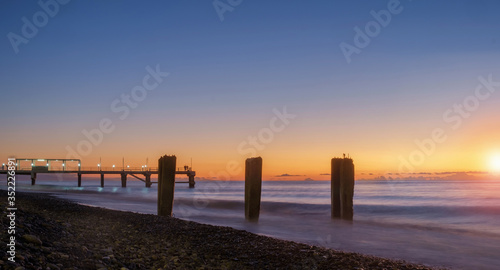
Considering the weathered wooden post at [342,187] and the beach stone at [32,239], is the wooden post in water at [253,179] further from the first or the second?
the beach stone at [32,239]

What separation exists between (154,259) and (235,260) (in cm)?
159

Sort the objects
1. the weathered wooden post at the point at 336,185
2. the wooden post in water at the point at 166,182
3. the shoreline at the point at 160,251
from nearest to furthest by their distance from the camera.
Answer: the shoreline at the point at 160,251, the wooden post in water at the point at 166,182, the weathered wooden post at the point at 336,185

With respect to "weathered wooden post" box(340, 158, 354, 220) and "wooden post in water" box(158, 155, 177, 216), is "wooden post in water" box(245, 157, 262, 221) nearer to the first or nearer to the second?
"wooden post in water" box(158, 155, 177, 216)

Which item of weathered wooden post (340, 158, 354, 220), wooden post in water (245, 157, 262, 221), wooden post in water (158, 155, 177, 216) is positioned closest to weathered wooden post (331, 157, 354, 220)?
weathered wooden post (340, 158, 354, 220)

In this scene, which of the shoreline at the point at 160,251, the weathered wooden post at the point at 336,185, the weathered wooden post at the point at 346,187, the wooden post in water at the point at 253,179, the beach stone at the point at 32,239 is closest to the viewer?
the shoreline at the point at 160,251

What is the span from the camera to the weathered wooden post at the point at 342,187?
16984mm

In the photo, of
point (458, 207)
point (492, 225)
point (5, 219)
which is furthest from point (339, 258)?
point (458, 207)

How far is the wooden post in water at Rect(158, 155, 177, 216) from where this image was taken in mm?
15961

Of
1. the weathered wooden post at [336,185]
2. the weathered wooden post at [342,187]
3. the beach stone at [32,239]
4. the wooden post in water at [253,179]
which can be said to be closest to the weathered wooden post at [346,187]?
the weathered wooden post at [342,187]

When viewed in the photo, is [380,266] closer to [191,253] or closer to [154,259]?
[191,253]

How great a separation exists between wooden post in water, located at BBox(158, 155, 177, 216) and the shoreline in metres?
5.29

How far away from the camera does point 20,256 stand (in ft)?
15.9

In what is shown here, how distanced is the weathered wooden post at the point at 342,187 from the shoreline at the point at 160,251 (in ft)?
25.2

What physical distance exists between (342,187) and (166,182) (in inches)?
303
